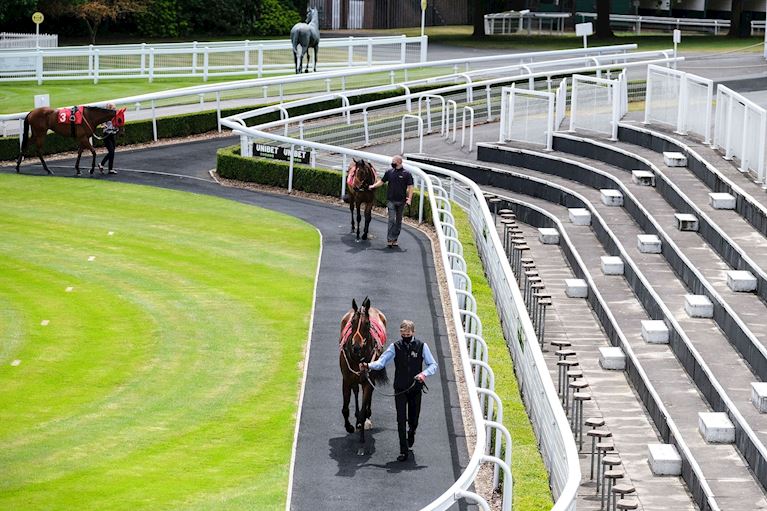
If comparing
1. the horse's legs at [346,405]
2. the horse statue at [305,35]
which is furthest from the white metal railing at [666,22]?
the horse's legs at [346,405]

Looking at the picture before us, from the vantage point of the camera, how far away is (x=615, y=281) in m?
20.1

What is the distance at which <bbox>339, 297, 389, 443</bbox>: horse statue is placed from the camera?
13.3m

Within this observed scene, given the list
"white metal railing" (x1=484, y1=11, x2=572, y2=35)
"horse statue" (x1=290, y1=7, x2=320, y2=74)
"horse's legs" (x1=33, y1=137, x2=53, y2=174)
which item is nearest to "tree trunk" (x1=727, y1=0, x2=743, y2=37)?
"white metal railing" (x1=484, y1=11, x2=572, y2=35)

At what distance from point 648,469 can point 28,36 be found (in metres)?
34.1

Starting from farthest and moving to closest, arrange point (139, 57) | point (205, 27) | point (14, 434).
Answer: point (205, 27) < point (139, 57) < point (14, 434)

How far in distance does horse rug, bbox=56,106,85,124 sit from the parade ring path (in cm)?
105

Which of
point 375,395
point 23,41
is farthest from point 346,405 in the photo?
point 23,41

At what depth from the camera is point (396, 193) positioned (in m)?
21.5

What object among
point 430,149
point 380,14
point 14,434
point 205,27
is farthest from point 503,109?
point 380,14

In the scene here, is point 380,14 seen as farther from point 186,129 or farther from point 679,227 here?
point 679,227

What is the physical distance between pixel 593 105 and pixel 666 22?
33.2 m

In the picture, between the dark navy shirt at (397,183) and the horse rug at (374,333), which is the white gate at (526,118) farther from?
the horse rug at (374,333)

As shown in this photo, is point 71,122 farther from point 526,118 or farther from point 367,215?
point 526,118

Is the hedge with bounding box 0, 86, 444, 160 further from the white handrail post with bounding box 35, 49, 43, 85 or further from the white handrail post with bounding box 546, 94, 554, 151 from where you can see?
the white handrail post with bounding box 35, 49, 43, 85
